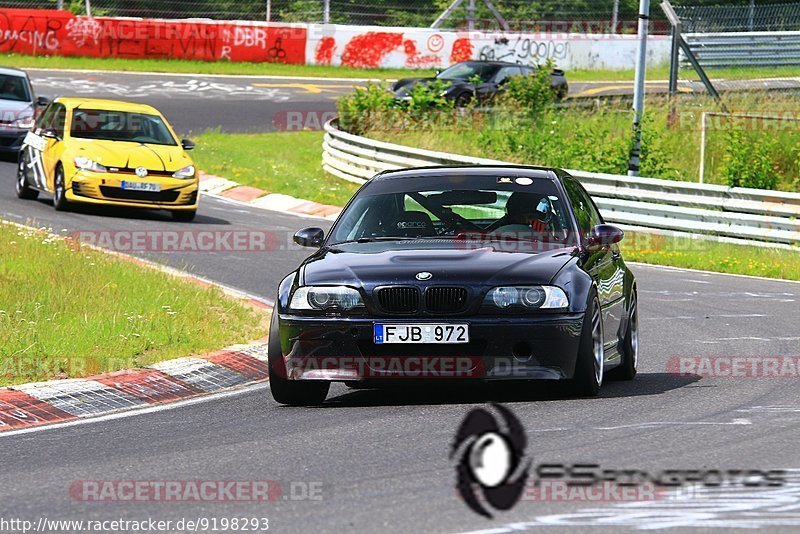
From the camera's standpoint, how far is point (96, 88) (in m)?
40.3

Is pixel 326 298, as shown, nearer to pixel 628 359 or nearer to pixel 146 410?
pixel 146 410

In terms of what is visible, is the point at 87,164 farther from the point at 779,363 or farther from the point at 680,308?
the point at 779,363

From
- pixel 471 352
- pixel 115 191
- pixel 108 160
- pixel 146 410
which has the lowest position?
pixel 115 191

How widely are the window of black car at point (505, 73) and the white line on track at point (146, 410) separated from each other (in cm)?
2764

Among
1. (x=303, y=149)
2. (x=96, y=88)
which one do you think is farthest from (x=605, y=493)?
(x=96, y=88)

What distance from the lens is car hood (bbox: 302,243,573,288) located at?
8781mm

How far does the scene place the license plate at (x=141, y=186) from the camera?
69.5 feet

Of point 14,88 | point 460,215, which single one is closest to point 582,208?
point 460,215

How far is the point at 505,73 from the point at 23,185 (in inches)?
679

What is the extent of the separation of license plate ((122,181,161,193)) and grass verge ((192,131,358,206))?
5021mm

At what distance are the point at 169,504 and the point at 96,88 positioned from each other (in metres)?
35.1

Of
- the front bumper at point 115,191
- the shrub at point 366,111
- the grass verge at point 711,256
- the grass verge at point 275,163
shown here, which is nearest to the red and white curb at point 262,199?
the grass verge at point 275,163

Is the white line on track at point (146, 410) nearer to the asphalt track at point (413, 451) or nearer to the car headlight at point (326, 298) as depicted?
the asphalt track at point (413, 451)

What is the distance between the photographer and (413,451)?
24.2ft
